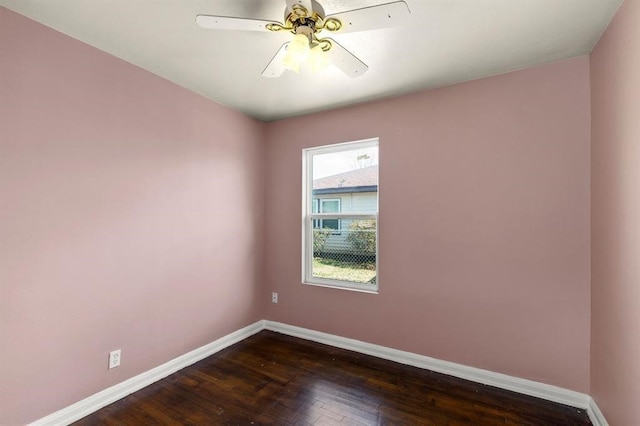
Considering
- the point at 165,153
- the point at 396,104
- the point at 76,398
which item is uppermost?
the point at 396,104

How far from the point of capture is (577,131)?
2.12 meters

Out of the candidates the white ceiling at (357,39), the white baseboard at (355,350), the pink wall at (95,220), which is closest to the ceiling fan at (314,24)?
the white ceiling at (357,39)

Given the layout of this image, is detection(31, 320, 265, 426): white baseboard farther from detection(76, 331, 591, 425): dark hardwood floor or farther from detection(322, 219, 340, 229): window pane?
detection(322, 219, 340, 229): window pane

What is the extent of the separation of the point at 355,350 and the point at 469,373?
1020mm

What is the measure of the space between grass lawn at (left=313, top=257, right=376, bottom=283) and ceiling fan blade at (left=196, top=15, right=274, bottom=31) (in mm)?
2265

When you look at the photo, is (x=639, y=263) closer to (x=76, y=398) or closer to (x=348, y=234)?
(x=348, y=234)

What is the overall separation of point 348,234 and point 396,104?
138 centimetres

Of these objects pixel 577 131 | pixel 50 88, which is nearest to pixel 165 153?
pixel 50 88

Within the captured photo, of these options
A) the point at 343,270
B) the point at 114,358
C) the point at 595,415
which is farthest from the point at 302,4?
the point at 595,415

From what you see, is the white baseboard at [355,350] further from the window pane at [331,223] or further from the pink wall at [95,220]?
the window pane at [331,223]

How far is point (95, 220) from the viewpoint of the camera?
2068 mm

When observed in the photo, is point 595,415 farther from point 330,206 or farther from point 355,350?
point 330,206

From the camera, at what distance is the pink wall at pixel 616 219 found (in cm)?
149

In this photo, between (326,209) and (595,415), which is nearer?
(595,415)
